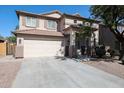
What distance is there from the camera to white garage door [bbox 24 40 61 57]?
15.6 m

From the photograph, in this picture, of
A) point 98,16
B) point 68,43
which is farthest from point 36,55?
point 98,16

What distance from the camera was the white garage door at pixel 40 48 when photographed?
51.1ft

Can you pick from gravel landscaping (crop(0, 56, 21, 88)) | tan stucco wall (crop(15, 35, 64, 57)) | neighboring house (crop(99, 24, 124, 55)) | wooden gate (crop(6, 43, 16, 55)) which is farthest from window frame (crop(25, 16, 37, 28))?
neighboring house (crop(99, 24, 124, 55))

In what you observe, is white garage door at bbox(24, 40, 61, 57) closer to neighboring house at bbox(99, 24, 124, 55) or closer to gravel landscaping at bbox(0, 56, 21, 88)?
gravel landscaping at bbox(0, 56, 21, 88)

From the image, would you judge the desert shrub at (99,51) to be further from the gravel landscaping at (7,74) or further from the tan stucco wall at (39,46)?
the gravel landscaping at (7,74)

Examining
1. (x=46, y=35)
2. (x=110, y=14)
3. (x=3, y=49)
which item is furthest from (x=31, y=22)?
(x=110, y=14)

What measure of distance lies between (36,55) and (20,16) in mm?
6026

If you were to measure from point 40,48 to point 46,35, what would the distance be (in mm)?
1815

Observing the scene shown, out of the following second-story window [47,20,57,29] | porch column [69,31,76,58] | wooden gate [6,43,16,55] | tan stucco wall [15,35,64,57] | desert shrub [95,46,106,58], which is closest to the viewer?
tan stucco wall [15,35,64,57]

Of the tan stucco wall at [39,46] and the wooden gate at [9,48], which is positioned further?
the wooden gate at [9,48]

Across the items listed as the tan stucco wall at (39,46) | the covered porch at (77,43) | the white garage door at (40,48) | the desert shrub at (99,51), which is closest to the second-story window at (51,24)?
the covered porch at (77,43)

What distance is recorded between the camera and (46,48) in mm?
16516

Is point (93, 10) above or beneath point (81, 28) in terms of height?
above
